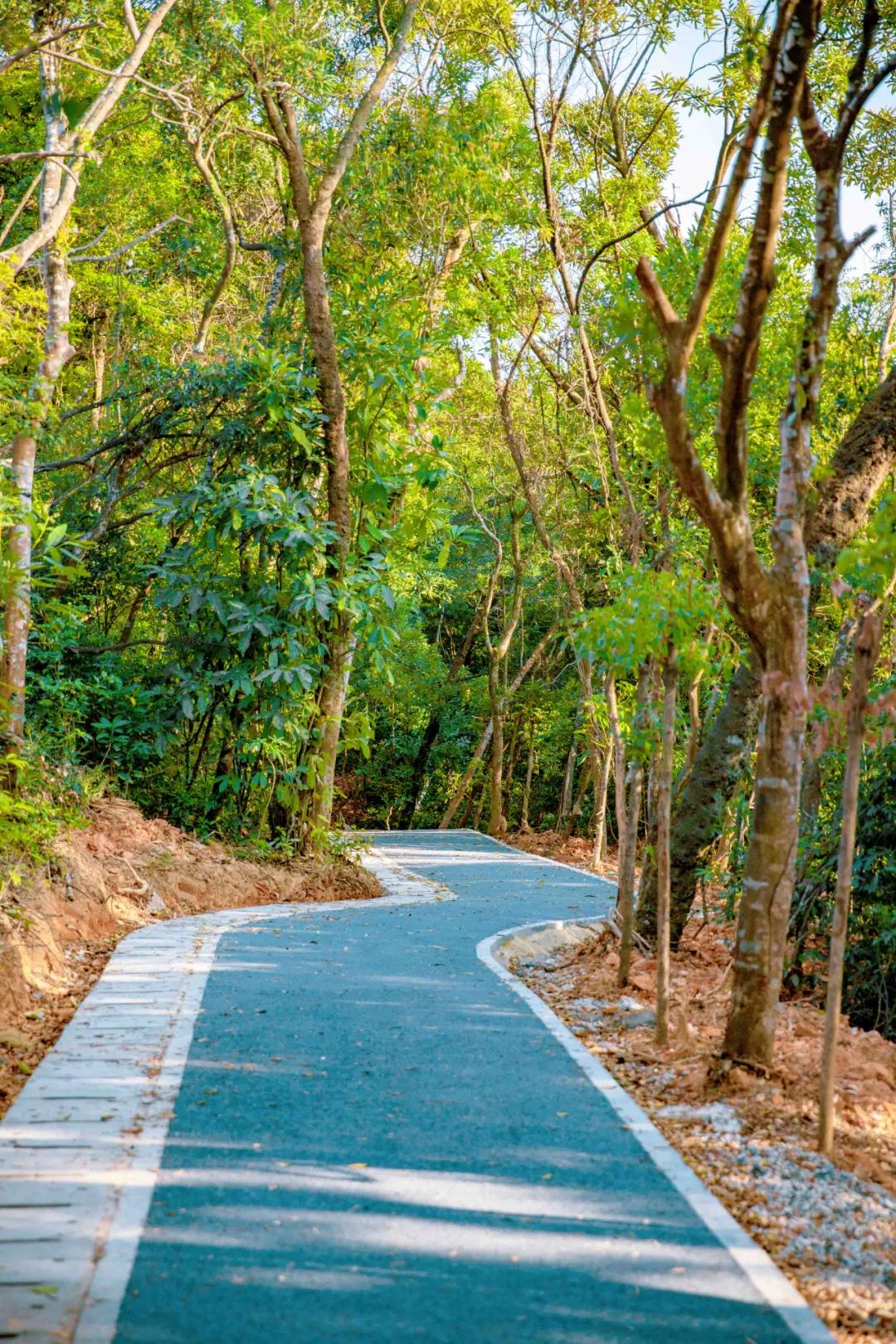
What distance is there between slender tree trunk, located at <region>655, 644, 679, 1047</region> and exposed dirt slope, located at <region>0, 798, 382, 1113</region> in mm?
3024

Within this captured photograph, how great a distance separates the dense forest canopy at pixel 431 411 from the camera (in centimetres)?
548

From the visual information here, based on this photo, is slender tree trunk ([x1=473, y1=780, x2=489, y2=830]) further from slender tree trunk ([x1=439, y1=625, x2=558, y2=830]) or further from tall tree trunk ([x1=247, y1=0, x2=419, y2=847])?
tall tree trunk ([x1=247, y1=0, x2=419, y2=847])

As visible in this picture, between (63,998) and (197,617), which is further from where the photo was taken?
(197,617)

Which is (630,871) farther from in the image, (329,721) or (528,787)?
(528,787)

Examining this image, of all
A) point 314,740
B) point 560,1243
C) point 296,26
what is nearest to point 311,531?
point 314,740

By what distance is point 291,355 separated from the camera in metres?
12.4

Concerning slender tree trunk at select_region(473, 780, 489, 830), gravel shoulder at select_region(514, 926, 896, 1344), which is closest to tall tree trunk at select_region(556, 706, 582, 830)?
slender tree trunk at select_region(473, 780, 489, 830)

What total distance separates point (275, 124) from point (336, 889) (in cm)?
765

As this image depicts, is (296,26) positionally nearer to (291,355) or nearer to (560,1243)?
(291,355)

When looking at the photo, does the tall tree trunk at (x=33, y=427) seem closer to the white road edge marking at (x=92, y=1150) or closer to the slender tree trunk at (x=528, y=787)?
the white road edge marking at (x=92, y=1150)

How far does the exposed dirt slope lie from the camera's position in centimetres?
658

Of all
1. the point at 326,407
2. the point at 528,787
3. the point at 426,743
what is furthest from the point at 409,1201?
the point at 426,743

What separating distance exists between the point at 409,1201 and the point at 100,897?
225 inches

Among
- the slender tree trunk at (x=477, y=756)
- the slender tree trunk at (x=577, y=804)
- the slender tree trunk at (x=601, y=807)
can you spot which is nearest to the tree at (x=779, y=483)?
the slender tree trunk at (x=601, y=807)
